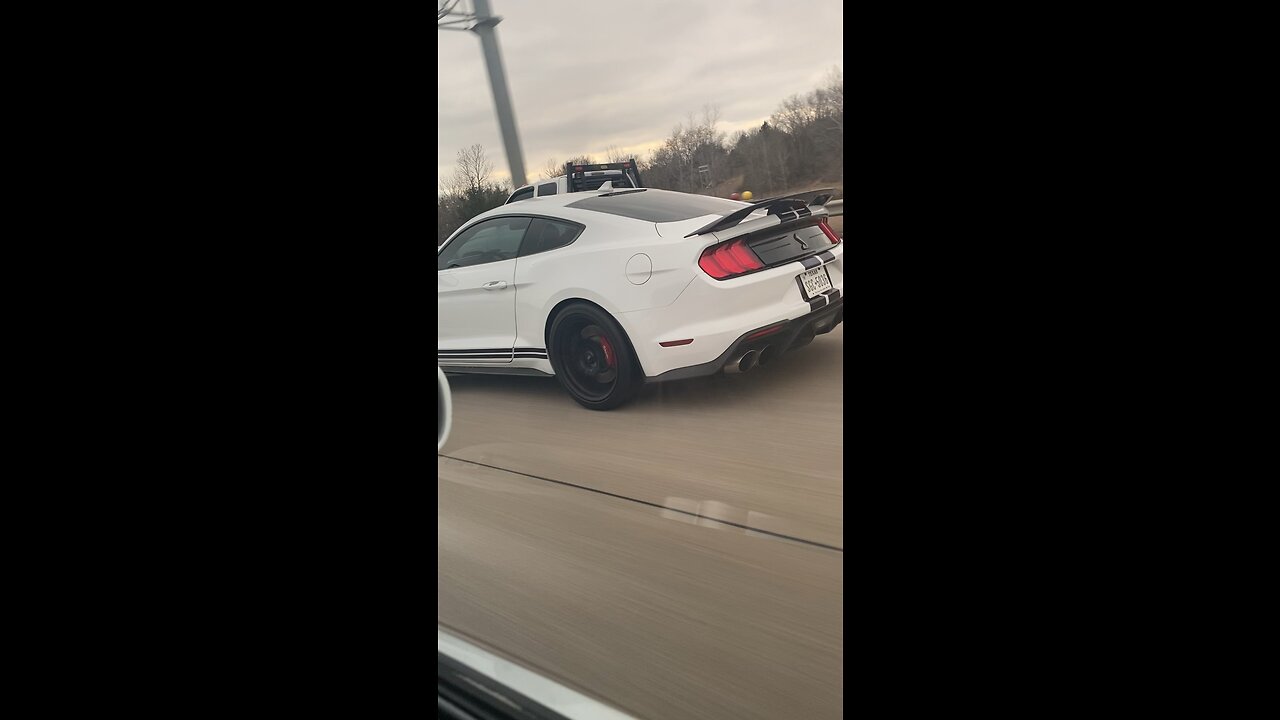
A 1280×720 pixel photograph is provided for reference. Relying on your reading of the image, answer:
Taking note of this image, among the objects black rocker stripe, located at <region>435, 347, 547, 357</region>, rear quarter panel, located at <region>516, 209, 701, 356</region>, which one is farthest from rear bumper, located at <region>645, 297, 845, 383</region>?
black rocker stripe, located at <region>435, 347, 547, 357</region>

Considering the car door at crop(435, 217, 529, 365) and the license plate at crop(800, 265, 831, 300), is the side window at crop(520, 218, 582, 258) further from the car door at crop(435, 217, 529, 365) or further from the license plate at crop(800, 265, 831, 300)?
the license plate at crop(800, 265, 831, 300)

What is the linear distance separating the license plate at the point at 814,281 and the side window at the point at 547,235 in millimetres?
419

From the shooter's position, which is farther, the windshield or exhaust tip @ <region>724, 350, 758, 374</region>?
exhaust tip @ <region>724, 350, 758, 374</region>

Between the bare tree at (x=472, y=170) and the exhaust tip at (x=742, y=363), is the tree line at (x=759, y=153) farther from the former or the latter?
the exhaust tip at (x=742, y=363)

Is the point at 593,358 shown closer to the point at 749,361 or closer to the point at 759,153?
the point at 749,361

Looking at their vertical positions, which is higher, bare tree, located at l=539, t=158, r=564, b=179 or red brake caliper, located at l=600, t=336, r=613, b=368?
bare tree, located at l=539, t=158, r=564, b=179

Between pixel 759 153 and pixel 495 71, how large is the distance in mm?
561

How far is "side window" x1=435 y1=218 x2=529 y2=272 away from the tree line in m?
0.07

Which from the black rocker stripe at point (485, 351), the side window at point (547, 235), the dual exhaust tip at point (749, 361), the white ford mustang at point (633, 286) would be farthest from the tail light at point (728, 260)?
the black rocker stripe at point (485, 351)

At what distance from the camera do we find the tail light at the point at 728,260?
1.15m

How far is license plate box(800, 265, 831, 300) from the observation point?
3.34 feet
